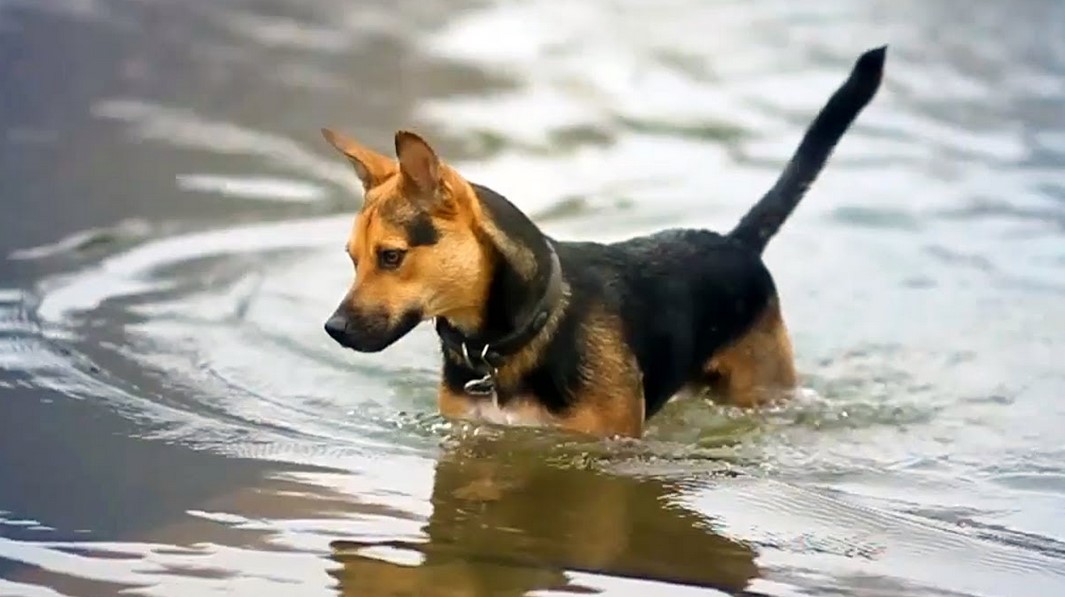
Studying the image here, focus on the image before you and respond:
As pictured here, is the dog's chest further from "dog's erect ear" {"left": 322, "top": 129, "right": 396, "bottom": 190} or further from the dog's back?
→ "dog's erect ear" {"left": 322, "top": 129, "right": 396, "bottom": 190}

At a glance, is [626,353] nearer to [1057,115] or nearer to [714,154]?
[714,154]

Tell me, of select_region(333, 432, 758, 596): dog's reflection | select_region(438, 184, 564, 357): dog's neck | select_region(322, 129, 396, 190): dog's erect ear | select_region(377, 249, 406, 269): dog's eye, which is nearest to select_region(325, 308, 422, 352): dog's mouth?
select_region(377, 249, 406, 269): dog's eye

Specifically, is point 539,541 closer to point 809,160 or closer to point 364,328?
point 364,328

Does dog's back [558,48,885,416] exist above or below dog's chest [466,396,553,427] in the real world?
above

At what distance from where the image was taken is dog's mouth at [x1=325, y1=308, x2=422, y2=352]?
5680 millimetres

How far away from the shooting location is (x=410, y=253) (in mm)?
5777

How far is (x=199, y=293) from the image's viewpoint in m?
8.84

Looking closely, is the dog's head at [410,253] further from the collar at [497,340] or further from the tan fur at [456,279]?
the collar at [497,340]

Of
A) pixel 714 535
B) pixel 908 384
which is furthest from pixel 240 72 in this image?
pixel 714 535

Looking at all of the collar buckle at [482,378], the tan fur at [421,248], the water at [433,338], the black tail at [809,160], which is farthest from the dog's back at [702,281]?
the tan fur at [421,248]

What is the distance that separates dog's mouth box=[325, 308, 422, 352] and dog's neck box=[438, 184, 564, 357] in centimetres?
39

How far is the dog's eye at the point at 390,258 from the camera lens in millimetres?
5758

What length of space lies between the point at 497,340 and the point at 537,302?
0.20 meters

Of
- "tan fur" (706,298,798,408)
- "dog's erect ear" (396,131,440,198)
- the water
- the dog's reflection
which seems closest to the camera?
the dog's reflection
